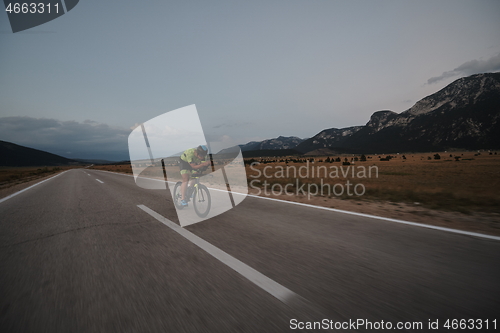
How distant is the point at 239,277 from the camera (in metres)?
2.80

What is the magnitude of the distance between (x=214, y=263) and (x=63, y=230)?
400cm

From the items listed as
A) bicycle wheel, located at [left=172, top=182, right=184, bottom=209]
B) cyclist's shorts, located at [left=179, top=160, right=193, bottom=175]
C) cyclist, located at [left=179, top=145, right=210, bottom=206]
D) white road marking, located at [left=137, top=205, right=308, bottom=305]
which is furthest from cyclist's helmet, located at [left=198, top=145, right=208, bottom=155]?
white road marking, located at [left=137, top=205, right=308, bottom=305]

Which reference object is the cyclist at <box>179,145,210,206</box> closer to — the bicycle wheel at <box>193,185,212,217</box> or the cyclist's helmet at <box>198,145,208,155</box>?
the cyclist's helmet at <box>198,145,208,155</box>

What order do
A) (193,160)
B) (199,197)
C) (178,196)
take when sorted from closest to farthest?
(193,160), (199,197), (178,196)

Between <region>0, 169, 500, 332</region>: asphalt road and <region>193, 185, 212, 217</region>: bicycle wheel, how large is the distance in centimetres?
94

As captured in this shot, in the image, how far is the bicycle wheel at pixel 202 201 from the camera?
19.9ft

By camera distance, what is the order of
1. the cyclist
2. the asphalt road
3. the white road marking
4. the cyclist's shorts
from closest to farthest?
the asphalt road, the white road marking, the cyclist, the cyclist's shorts

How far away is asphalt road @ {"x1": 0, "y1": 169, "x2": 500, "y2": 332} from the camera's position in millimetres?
2084

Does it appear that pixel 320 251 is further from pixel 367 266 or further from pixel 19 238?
pixel 19 238

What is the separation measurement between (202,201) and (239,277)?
358 centimetres

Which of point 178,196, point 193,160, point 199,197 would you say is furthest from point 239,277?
point 178,196

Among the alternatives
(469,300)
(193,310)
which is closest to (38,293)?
(193,310)

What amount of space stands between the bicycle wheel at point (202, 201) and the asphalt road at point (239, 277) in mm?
936

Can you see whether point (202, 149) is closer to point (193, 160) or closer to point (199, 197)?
point (193, 160)
